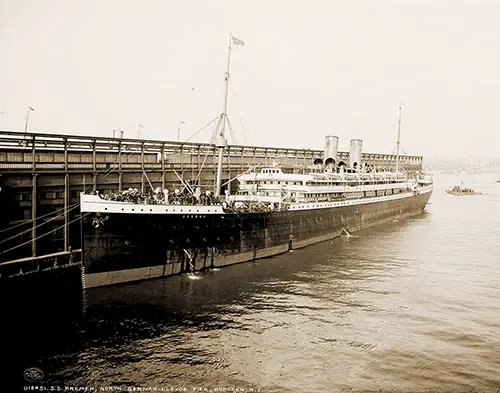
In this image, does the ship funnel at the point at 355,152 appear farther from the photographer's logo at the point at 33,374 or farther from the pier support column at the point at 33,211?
the photographer's logo at the point at 33,374

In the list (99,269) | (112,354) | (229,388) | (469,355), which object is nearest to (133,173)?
(99,269)

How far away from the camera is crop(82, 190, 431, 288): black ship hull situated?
2302 centimetres

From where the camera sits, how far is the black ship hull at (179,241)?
906 inches

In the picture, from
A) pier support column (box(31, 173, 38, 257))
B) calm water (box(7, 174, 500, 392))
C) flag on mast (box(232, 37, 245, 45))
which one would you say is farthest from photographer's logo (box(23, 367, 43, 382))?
flag on mast (box(232, 37, 245, 45))

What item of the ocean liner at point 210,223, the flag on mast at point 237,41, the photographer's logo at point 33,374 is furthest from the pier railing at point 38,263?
the flag on mast at point 237,41

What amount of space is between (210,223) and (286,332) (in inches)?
407

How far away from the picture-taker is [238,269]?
27594 mm

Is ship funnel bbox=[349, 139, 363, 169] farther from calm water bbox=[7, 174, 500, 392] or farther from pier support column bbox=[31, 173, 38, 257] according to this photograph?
pier support column bbox=[31, 173, 38, 257]

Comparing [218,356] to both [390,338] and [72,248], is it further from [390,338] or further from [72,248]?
[72,248]

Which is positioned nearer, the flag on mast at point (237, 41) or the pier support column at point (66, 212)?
the pier support column at point (66, 212)

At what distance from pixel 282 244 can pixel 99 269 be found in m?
14.6

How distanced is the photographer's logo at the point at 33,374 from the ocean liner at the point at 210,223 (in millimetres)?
8356

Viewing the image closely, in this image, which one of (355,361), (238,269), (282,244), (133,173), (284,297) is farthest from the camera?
(282,244)

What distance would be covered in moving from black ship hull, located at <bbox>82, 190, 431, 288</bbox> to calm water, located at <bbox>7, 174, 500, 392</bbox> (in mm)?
948
